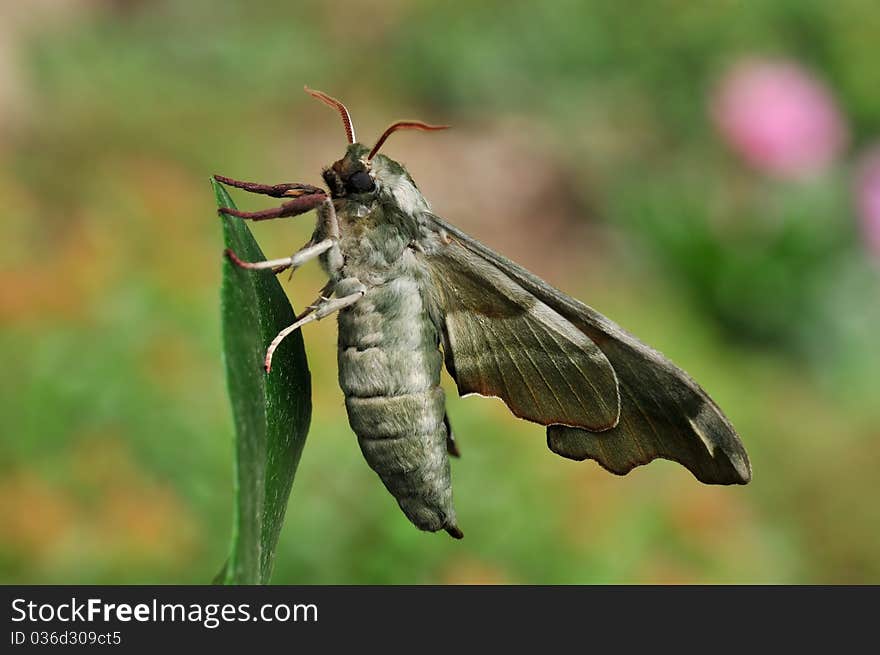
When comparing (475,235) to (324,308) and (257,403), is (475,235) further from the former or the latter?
(257,403)

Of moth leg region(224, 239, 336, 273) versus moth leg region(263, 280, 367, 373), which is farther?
moth leg region(224, 239, 336, 273)

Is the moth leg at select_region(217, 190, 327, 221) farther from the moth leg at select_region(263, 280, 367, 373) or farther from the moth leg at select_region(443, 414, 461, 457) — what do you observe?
the moth leg at select_region(443, 414, 461, 457)

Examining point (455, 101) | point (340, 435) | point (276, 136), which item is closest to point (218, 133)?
point (276, 136)

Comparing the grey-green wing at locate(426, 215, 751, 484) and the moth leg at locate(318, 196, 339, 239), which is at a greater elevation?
the moth leg at locate(318, 196, 339, 239)

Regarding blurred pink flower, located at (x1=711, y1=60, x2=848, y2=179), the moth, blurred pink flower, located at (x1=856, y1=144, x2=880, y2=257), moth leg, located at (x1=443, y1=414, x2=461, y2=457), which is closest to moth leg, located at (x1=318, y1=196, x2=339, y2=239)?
the moth

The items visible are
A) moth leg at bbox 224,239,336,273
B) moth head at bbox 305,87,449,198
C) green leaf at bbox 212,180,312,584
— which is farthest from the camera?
moth head at bbox 305,87,449,198

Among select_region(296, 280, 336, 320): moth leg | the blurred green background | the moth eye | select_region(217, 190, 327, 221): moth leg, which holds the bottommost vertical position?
select_region(296, 280, 336, 320): moth leg

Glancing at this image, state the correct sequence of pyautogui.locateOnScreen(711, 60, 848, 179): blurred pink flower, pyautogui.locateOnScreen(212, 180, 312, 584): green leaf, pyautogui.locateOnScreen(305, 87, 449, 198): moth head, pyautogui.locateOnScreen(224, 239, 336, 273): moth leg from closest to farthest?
pyautogui.locateOnScreen(212, 180, 312, 584): green leaf, pyautogui.locateOnScreen(224, 239, 336, 273): moth leg, pyautogui.locateOnScreen(305, 87, 449, 198): moth head, pyautogui.locateOnScreen(711, 60, 848, 179): blurred pink flower
